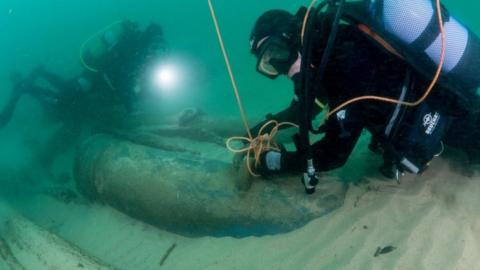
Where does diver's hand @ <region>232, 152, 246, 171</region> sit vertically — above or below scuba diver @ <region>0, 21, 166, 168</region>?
above

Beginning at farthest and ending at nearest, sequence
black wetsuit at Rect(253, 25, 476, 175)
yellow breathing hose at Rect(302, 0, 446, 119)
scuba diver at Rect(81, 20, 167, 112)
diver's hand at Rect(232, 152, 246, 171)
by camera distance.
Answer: scuba diver at Rect(81, 20, 167, 112) → diver's hand at Rect(232, 152, 246, 171) → black wetsuit at Rect(253, 25, 476, 175) → yellow breathing hose at Rect(302, 0, 446, 119)

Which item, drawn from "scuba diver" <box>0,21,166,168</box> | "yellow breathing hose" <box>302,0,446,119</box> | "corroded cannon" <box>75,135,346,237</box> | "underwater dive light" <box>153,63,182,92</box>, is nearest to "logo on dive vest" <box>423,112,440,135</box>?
"yellow breathing hose" <box>302,0,446,119</box>

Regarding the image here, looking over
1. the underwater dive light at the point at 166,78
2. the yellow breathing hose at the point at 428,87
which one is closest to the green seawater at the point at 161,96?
the underwater dive light at the point at 166,78

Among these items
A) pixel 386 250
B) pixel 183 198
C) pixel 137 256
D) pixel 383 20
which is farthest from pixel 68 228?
pixel 383 20

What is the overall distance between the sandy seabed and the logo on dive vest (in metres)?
0.77

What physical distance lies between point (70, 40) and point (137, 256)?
21861mm

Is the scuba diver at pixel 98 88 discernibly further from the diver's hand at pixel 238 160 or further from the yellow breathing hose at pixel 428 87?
the yellow breathing hose at pixel 428 87

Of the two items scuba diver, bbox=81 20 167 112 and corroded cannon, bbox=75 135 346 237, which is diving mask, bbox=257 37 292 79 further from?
scuba diver, bbox=81 20 167 112

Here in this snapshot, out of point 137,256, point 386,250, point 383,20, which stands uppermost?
point 383,20

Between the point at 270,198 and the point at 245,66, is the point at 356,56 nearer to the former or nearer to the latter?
the point at 270,198

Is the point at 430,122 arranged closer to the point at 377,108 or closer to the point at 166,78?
the point at 377,108

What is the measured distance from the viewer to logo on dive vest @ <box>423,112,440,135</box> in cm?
294

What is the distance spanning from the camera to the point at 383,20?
2.66 metres

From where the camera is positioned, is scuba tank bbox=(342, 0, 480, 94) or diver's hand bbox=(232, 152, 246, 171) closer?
scuba tank bbox=(342, 0, 480, 94)
